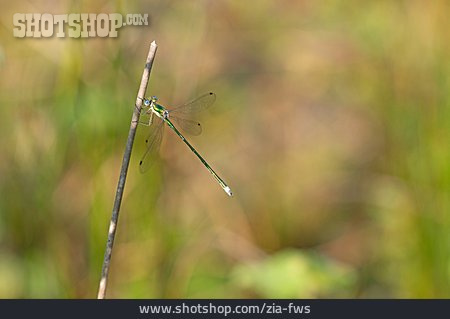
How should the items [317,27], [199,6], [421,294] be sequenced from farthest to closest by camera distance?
[317,27]
[199,6]
[421,294]

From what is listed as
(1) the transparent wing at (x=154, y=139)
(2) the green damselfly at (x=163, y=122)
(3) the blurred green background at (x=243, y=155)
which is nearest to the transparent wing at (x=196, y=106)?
Result: (2) the green damselfly at (x=163, y=122)

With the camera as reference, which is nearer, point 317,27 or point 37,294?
point 37,294

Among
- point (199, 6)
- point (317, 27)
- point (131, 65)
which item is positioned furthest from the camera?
point (317, 27)

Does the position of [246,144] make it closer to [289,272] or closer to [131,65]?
[131,65]

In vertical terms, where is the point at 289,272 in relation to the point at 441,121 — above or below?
A: below

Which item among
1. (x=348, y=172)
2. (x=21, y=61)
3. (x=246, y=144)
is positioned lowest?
(x=348, y=172)
